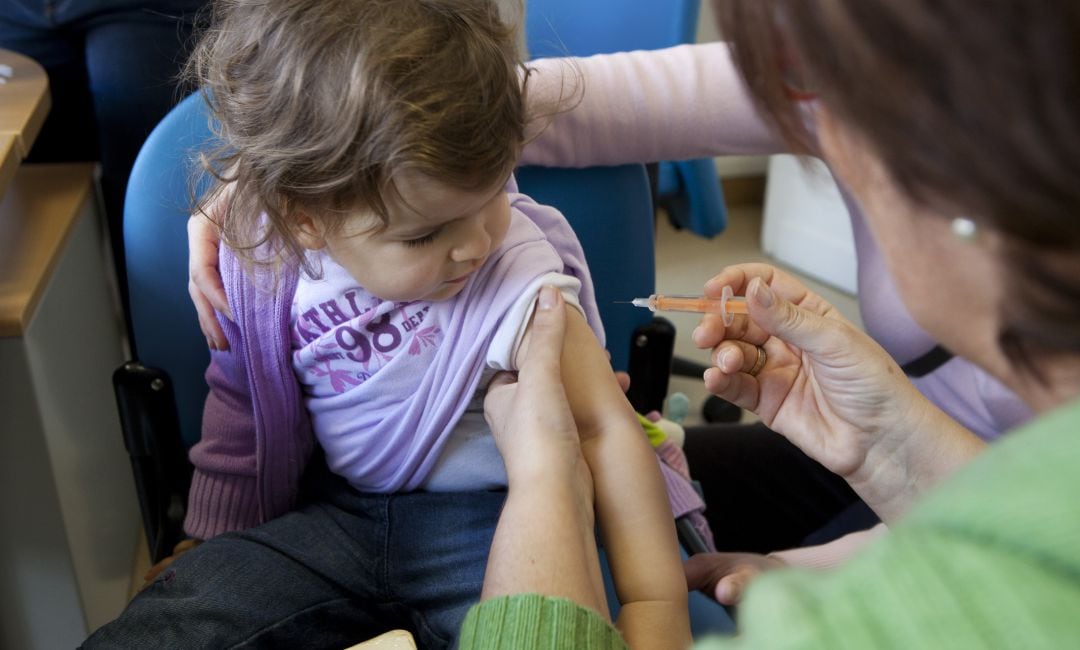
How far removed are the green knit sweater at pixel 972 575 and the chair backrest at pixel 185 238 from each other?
2.38 ft

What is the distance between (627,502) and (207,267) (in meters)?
0.50

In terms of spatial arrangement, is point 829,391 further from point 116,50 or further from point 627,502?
point 116,50

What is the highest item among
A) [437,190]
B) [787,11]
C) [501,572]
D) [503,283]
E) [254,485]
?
[787,11]

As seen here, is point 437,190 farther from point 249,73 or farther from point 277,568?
point 277,568

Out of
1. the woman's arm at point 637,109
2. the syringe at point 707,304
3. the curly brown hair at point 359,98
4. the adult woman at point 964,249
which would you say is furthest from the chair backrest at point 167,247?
the adult woman at point 964,249

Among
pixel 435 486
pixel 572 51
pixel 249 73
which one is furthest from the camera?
pixel 572 51

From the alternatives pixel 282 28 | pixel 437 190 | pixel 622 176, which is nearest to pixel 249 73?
pixel 282 28

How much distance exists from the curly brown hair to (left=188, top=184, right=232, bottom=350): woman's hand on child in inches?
3.9

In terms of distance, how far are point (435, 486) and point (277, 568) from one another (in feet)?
0.61

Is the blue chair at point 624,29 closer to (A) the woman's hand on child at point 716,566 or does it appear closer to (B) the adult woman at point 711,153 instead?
(B) the adult woman at point 711,153

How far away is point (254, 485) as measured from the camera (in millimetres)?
1167

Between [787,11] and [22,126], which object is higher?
[787,11]

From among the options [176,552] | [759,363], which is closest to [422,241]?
[759,363]

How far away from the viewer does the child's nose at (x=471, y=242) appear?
962mm
